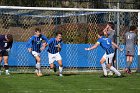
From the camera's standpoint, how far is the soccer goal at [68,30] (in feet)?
72.7

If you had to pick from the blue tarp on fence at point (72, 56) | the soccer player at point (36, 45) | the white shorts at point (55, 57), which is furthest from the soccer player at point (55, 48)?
the blue tarp on fence at point (72, 56)

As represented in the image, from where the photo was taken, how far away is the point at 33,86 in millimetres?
14750

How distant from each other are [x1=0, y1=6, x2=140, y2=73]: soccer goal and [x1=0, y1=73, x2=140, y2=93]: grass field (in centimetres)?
469

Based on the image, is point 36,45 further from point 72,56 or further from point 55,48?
point 72,56

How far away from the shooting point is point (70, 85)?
15.2 m

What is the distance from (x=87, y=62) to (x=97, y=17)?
8.03 ft

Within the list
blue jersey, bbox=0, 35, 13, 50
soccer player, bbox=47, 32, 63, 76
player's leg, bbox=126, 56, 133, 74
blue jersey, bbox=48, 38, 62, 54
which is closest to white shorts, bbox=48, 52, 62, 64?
soccer player, bbox=47, 32, 63, 76

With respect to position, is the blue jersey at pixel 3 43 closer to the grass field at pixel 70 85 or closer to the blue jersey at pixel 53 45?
the blue jersey at pixel 53 45

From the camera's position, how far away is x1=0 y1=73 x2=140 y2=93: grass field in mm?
13875

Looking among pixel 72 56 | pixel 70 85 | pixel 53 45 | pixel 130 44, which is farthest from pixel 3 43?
pixel 130 44

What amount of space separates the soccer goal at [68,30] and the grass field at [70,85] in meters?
4.69

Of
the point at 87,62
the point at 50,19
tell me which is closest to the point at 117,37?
the point at 87,62

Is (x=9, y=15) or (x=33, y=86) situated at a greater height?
(x=9, y=15)

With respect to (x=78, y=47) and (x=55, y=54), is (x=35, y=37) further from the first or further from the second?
(x=78, y=47)
